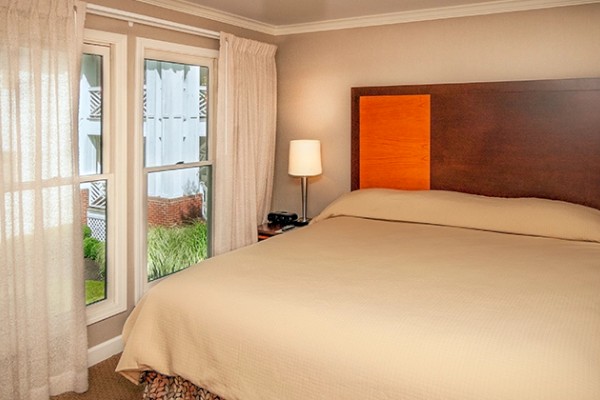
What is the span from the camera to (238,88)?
13.2 ft

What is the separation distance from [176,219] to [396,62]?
2018 millimetres

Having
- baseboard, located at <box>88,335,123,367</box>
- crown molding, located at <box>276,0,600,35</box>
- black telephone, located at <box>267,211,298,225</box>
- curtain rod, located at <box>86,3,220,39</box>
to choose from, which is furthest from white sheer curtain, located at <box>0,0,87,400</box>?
crown molding, located at <box>276,0,600,35</box>

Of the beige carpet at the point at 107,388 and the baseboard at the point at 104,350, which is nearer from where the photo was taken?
the beige carpet at the point at 107,388

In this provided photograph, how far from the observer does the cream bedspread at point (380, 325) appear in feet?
5.27

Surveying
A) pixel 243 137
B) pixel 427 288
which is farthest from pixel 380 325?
pixel 243 137

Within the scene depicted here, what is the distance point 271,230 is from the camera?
418 cm

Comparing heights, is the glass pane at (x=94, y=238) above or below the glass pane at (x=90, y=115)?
below

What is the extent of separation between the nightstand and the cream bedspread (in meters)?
1.25

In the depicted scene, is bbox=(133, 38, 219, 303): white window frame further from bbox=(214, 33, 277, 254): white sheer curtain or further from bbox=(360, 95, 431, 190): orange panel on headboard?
bbox=(360, 95, 431, 190): orange panel on headboard

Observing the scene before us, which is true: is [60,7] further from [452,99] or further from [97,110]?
[452,99]

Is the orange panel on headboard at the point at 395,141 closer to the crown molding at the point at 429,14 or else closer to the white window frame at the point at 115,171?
the crown molding at the point at 429,14

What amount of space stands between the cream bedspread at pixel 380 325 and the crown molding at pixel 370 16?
168 centimetres

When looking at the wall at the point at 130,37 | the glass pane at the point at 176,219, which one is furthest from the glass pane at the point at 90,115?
the glass pane at the point at 176,219

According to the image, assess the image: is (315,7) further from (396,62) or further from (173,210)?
(173,210)
